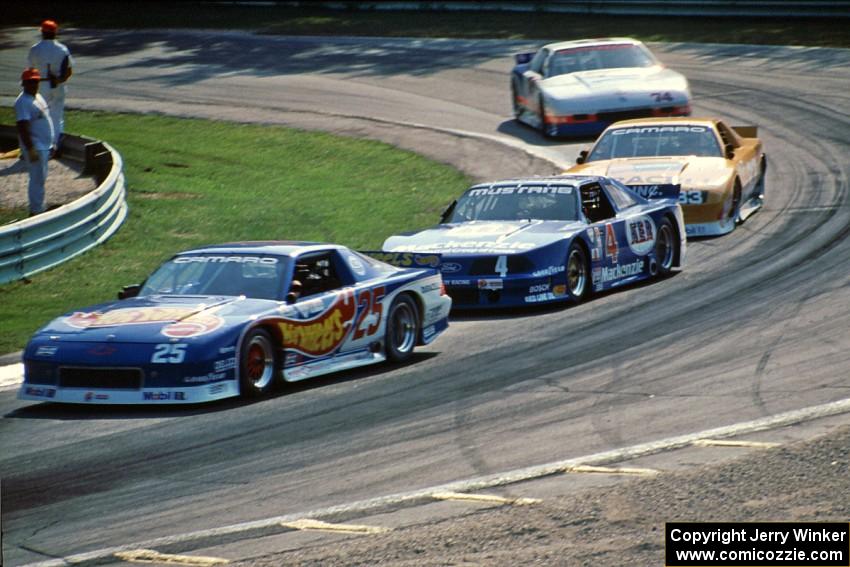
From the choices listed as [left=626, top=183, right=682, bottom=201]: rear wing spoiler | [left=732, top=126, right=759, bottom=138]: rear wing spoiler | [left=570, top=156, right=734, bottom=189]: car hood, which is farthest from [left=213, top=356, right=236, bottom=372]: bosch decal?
[left=732, top=126, right=759, bottom=138]: rear wing spoiler

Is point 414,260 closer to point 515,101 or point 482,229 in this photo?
point 482,229

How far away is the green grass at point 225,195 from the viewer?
1516 cm

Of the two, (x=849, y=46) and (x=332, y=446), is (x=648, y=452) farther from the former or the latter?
(x=849, y=46)

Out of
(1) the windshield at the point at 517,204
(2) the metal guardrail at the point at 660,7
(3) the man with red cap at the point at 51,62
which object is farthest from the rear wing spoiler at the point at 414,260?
(2) the metal guardrail at the point at 660,7

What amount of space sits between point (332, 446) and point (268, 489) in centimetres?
105

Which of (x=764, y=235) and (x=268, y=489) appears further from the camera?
(x=764, y=235)

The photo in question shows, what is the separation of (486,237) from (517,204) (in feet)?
3.50

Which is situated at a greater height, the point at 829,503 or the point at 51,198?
the point at 829,503

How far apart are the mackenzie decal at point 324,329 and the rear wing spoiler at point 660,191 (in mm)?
5975

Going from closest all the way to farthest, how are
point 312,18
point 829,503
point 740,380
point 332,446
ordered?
point 829,503 → point 332,446 → point 740,380 → point 312,18

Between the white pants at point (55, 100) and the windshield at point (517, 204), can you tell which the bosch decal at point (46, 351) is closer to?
the windshield at point (517, 204)

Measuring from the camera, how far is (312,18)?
38094mm

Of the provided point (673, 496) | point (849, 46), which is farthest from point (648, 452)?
point (849, 46)

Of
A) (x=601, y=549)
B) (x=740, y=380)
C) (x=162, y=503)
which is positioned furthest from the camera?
(x=740, y=380)
